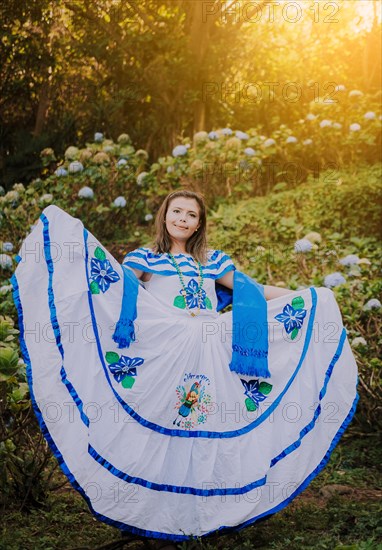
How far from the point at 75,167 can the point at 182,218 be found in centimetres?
359

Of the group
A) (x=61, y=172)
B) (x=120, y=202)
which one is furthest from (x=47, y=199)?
(x=120, y=202)

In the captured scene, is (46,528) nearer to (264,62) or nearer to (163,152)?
(163,152)

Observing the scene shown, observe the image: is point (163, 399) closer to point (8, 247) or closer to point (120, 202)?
point (8, 247)

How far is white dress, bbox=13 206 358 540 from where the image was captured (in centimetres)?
266

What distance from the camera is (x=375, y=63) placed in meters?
9.12

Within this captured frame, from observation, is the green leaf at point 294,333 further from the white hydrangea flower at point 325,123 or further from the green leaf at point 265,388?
the white hydrangea flower at point 325,123

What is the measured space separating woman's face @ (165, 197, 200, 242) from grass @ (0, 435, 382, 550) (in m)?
1.36

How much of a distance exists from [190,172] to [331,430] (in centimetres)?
458

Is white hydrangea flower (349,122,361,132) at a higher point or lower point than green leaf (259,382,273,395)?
higher

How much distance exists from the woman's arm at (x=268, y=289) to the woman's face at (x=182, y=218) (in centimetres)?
27

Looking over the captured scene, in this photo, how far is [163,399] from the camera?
9.12 ft

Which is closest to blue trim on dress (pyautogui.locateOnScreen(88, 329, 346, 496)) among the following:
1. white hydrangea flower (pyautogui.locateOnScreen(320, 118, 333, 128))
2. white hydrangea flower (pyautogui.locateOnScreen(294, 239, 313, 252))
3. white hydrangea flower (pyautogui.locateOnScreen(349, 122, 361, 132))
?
white hydrangea flower (pyautogui.locateOnScreen(294, 239, 313, 252))

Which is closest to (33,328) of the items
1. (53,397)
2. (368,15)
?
(53,397)

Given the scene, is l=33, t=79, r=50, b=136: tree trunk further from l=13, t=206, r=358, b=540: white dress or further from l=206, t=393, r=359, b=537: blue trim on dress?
l=206, t=393, r=359, b=537: blue trim on dress
